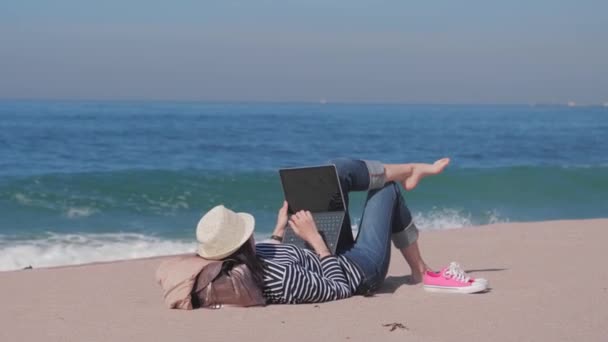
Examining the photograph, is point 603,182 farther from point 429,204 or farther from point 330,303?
point 330,303

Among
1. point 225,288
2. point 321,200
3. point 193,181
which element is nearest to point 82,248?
point 321,200

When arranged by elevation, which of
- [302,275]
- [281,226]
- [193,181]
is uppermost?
[193,181]

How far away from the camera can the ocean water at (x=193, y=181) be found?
12.0m

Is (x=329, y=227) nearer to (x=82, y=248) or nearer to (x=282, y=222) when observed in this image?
(x=282, y=222)

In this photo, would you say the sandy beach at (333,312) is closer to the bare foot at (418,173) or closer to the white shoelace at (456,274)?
the white shoelace at (456,274)

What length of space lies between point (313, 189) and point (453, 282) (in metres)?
1.06

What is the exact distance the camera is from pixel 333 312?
521 cm

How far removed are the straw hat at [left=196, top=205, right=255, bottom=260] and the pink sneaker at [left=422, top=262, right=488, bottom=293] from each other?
1459 mm

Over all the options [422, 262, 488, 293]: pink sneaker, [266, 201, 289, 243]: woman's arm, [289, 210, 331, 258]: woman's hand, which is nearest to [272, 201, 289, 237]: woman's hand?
[266, 201, 289, 243]: woman's arm

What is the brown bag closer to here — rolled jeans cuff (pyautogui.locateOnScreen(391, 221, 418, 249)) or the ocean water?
rolled jeans cuff (pyautogui.locateOnScreen(391, 221, 418, 249))

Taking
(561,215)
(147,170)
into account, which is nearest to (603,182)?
(561,215)

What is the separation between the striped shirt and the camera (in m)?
5.25

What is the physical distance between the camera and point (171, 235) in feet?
39.5

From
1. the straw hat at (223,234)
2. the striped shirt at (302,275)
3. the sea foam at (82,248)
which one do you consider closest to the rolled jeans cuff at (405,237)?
the striped shirt at (302,275)
